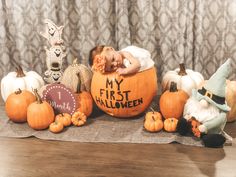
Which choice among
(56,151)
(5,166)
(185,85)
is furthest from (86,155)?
(185,85)

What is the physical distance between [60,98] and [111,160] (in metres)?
0.37

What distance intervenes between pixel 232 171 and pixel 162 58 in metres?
1.20

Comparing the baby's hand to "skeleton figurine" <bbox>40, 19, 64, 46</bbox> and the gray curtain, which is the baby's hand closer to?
"skeleton figurine" <bbox>40, 19, 64, 46</bbox>

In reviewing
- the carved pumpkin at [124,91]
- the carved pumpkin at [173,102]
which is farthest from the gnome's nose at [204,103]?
the carved pumpkin at [124,91]

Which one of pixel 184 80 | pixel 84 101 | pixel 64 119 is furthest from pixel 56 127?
pixel 184 80

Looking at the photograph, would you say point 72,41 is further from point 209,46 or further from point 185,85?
point 185,85

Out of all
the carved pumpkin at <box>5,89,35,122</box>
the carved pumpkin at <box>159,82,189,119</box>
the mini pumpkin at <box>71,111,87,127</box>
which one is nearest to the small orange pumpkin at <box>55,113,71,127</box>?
the mini pumpkin at <box>71,111,87,127</box>

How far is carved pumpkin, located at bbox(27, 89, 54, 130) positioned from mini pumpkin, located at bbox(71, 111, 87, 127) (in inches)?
3.0

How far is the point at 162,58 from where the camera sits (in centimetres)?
221

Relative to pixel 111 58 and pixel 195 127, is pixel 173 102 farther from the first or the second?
pixel 111 58

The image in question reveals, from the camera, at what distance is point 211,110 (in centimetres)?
123

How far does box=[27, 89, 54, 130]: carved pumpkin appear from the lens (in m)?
1.34

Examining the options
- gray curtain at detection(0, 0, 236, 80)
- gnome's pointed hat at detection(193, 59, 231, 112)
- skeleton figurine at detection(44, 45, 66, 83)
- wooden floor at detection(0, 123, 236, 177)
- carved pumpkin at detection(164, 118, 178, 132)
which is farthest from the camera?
gray curtain at detection(0, 0, 236, 80)

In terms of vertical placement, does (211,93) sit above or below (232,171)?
above
